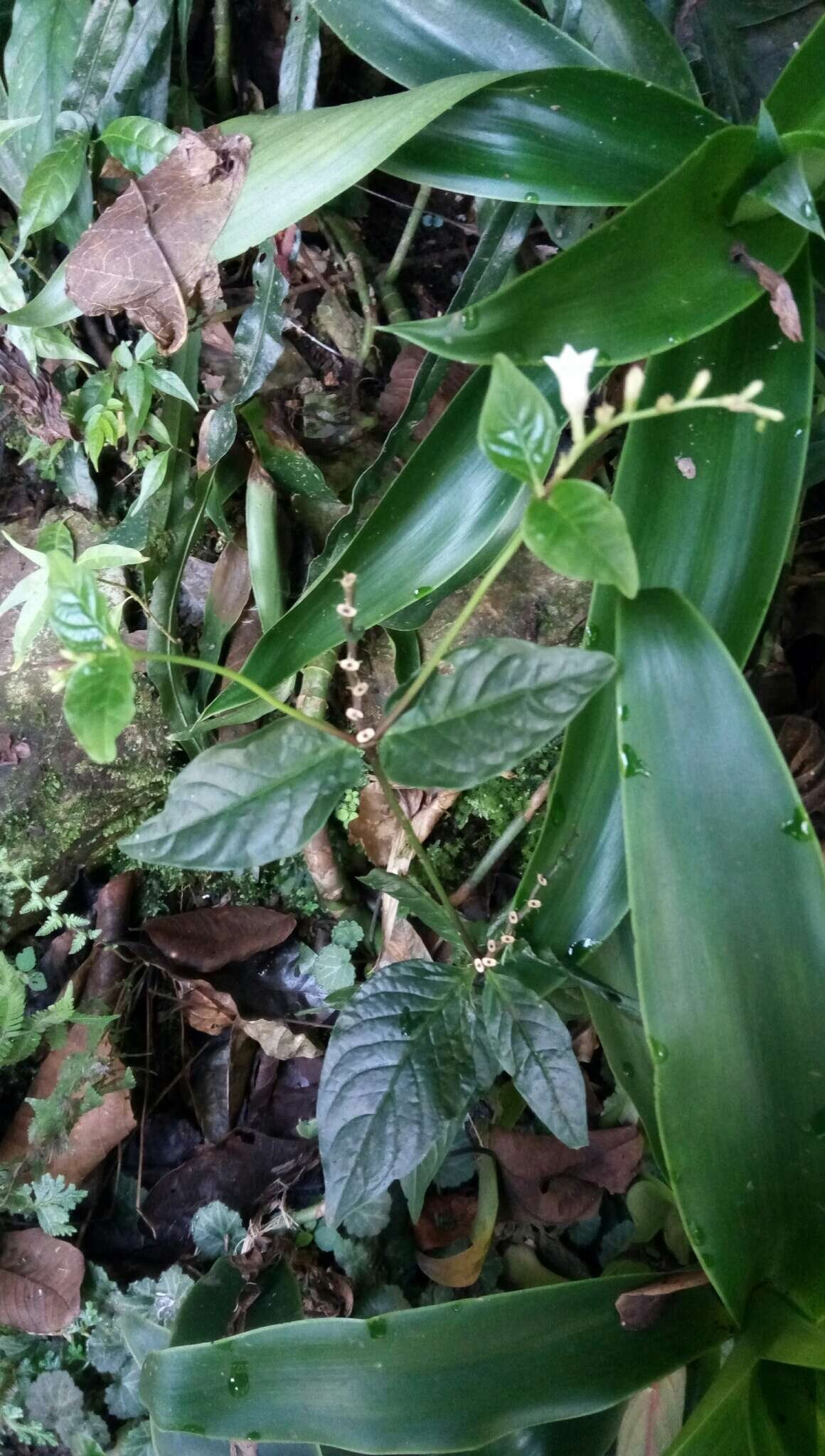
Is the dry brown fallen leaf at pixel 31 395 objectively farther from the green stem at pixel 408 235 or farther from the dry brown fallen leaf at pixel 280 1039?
the dry brown fallen leaf at pixel 280 1039

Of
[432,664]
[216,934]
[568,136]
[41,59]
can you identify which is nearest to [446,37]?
[568,136]

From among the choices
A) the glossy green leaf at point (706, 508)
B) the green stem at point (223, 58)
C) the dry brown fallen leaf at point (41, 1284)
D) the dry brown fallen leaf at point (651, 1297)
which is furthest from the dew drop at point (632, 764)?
the green stem at point (223, 58)

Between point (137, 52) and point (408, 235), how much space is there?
346 mm

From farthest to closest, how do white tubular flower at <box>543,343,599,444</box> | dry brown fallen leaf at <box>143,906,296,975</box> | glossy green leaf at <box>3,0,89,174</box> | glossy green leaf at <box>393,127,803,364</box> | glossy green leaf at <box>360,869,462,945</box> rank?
dry brown fallen leaf at <box>143,906,296,975</box> → glossy green leaf at <box>3,0,89,174</box> → glossy green leaf at <box>360,869,462,945</box> → glossy green leaf at <box>393,127,803,364</box> → white tubular flower at <box>543,343,599,444</box>

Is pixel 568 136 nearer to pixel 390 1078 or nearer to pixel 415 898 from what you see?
pixel 415 898

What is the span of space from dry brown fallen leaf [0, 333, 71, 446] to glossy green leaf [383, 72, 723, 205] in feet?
1.83

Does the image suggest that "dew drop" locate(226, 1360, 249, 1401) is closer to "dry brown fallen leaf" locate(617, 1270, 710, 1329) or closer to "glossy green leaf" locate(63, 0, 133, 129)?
"dry brown fallen leaf" locate(617, 1270, 710, 1329)

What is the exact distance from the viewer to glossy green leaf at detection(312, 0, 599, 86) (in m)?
0.73

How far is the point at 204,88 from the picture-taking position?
1094 mm

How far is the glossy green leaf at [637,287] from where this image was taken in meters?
0.60

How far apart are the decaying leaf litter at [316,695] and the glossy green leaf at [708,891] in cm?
11

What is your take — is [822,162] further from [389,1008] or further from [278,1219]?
[278,1219]

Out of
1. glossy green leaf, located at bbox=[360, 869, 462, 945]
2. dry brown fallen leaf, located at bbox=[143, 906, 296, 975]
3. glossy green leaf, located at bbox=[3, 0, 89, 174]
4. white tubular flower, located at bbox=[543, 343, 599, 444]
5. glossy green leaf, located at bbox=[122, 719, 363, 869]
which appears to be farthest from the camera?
dry brown fallen leaf, located at bbox=[143, 906, 296, 975]

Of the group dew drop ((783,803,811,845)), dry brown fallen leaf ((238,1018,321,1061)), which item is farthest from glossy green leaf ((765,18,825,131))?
dry brown fallen leaf ((238,1018,321,1061))
